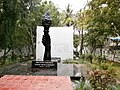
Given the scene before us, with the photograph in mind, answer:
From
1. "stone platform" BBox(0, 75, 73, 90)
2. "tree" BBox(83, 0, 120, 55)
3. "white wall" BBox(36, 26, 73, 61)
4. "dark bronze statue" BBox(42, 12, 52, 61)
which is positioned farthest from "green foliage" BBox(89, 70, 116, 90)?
"white wall" BBox(36, 26, 73, 61)

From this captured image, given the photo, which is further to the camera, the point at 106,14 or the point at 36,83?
the point at 106,14

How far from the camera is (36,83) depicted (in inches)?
309

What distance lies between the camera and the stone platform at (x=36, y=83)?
718 centimetres

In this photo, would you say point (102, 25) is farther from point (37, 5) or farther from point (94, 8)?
point (37, 5)

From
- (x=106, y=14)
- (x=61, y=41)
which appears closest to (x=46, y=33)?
(x=106, y=14)

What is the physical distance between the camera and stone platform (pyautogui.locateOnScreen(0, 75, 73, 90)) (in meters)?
7.18

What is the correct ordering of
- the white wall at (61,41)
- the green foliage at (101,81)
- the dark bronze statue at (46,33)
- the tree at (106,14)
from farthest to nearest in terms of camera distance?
the white wall at (61,41)
the tree at (106,14)
the dark bronze statue at (46,33)
the green foliage at (101,81)

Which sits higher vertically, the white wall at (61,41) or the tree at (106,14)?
the tree at (106,14)

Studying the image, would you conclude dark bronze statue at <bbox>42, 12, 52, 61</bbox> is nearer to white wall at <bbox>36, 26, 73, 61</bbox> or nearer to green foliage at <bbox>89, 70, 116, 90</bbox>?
green foliage at <bbox>89, 70, 116, 90</bbox>

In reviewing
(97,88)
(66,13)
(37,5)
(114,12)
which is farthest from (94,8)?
(66,13)

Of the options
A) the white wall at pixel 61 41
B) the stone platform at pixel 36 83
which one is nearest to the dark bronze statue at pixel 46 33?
the stone platform at pixel 36 83

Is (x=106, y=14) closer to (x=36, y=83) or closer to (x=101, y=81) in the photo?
(x=36, y=83)

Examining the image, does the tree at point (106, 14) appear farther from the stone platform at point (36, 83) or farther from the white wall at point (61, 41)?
the stone platform at point (36, 83)

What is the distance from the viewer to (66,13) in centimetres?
3412
